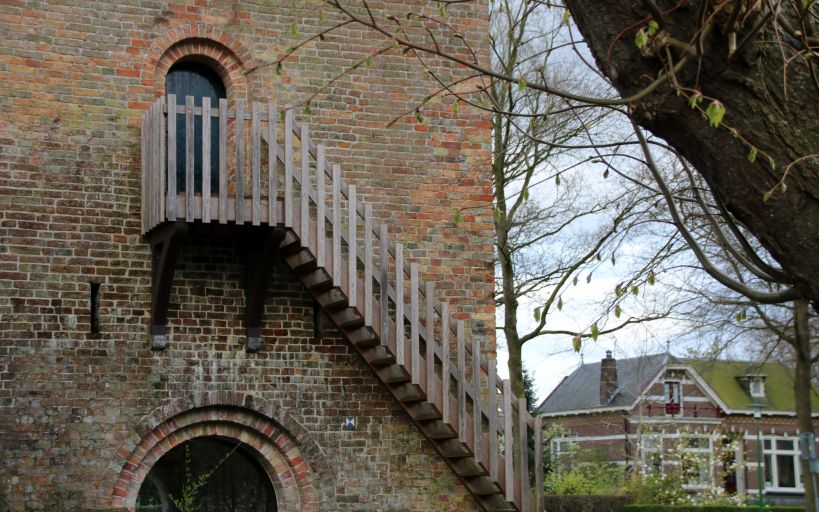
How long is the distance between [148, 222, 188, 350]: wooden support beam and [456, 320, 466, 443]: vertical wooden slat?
3202 mm

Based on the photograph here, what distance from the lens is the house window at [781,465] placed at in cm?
4859

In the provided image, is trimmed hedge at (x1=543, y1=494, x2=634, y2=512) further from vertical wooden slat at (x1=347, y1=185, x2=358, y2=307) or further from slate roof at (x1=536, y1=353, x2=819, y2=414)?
vertical wooden slat at (x1=347, y1=185, x2=358, y2=307)

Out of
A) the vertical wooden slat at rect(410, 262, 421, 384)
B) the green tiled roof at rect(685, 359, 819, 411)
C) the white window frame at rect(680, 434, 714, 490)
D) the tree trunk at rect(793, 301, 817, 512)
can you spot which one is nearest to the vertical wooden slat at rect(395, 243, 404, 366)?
the vertical wooden slat at rect(410, 262, 421, 384)

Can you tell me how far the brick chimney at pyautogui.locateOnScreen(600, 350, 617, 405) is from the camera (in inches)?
1897

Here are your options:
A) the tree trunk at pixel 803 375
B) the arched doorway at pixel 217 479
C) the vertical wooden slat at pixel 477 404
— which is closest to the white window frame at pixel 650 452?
the tree trunk at pixel 803 375

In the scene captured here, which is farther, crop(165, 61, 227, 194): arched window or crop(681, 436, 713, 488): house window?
crop(681, 436, 713, 488): house window

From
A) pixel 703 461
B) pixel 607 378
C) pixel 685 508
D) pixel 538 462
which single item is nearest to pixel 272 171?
pixel 538 462

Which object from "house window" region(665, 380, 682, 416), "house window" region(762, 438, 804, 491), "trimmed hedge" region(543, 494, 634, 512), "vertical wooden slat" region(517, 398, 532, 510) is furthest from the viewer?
"house window" region(762, 438, 804, 491)

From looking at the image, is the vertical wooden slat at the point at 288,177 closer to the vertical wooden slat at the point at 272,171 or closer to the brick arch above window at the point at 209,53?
the vertical wooden slat at the point at 272,171

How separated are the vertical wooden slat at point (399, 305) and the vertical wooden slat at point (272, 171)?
4.61ft

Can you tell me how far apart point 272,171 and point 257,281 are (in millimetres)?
1330

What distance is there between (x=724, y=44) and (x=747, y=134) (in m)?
0.42

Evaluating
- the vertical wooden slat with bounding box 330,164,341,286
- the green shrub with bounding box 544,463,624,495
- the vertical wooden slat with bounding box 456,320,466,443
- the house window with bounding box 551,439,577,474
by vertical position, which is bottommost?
the green shrub with bounding box 544,463,624,495

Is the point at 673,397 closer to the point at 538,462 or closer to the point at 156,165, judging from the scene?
the point at 538,462
